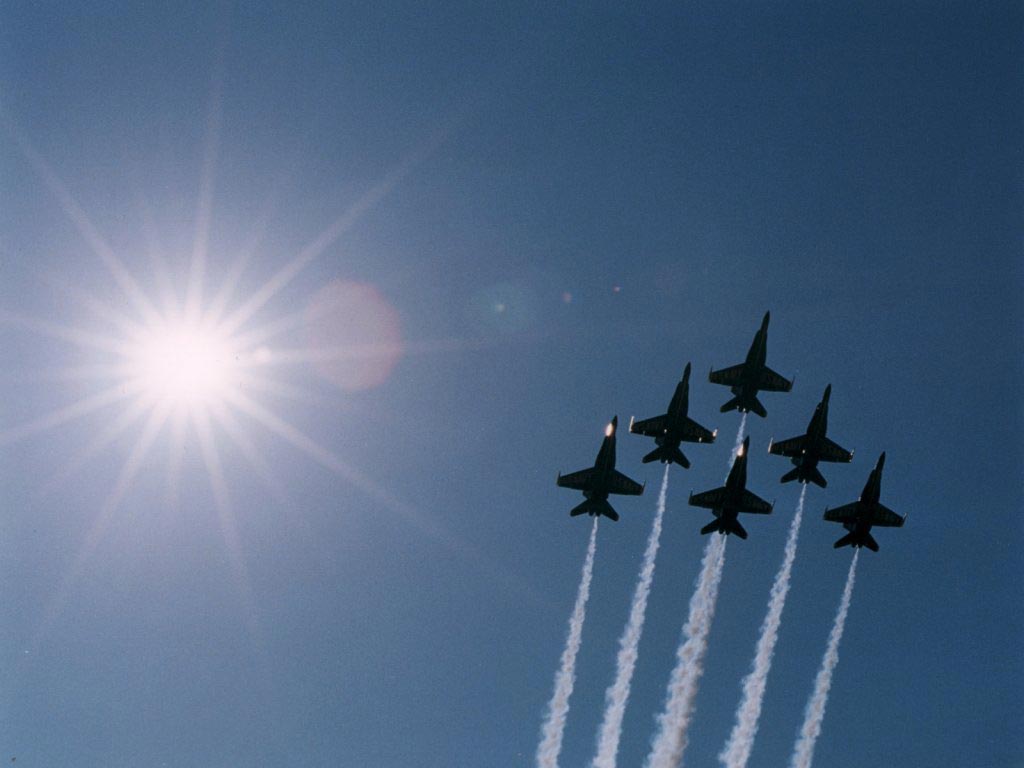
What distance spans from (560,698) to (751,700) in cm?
2157

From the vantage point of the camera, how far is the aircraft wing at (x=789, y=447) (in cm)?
11100

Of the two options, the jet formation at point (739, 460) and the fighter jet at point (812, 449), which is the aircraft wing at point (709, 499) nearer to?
the jet formation at point (739, 460)

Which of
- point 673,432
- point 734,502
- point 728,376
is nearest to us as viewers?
point 734,502

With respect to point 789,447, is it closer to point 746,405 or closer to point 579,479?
point 746,405

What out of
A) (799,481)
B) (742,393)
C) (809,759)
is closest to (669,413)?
(742,393)

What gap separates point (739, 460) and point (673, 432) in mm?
8867

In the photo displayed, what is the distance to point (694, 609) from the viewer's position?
10700 cm

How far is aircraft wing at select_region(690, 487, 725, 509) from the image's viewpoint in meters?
107

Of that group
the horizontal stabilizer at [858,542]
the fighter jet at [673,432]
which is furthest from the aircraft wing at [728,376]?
the horizontal stabilizer at [858,542]

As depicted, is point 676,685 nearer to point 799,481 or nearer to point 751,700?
point 751,700

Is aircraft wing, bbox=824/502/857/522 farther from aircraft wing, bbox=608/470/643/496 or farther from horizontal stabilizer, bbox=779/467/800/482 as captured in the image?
aircraft wing, bbox=608/470/643/496

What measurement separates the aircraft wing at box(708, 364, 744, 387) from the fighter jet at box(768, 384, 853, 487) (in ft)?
29.7

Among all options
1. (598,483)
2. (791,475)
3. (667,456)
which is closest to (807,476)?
(791,475)

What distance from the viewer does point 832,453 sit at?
366 ft
